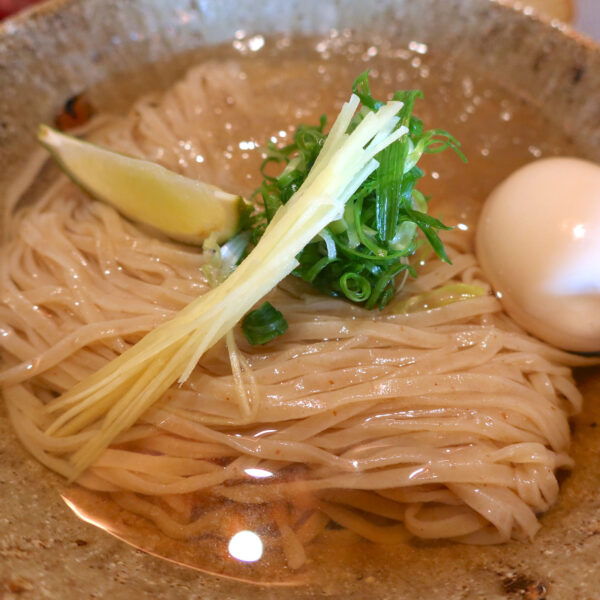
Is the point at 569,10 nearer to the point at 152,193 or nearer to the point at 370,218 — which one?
the point at 370,218

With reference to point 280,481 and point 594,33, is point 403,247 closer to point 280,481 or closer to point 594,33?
point 280,481

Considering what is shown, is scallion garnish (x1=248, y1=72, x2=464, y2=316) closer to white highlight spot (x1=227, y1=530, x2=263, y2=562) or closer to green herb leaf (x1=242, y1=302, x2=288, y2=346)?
green herb leaf (x1=242, y1=302, x2=288, y2=346)

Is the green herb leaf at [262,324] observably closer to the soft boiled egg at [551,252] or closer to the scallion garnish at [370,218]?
the scallion garnish at [370,218]

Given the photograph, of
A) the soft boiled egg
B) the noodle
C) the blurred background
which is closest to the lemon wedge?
the noodle

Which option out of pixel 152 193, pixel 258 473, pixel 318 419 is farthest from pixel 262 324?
pixel 152 193

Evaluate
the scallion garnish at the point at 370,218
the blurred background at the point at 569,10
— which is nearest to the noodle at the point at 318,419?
the scallion garnish at the point at 370,218

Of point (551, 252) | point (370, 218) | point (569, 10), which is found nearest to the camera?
point (370, 218)
